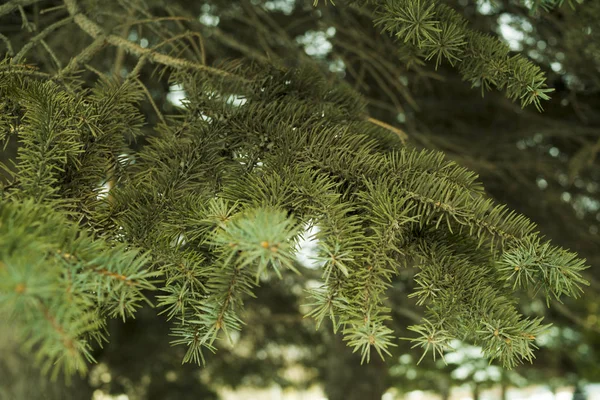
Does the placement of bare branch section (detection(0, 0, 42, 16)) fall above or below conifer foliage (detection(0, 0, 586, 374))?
below

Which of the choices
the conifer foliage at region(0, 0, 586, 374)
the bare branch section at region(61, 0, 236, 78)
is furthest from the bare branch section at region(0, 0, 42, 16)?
the conifer foliage at region(0, 0, 586, 374)

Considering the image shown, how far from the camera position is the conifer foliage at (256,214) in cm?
80

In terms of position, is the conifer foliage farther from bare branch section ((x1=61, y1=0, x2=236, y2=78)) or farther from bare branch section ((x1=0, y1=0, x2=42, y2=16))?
bare branch section ((x1=0, y1=0, x2=42, y2=16))

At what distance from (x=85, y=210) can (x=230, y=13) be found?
2106 mm

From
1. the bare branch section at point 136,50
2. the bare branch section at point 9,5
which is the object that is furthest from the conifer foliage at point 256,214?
the bare branch section at point 9,5

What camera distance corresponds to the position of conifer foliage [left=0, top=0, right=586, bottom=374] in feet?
2.62

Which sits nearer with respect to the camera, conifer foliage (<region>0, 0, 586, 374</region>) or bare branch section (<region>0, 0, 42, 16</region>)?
conifer foliage (<region>0, 0, 586, 374</region>)

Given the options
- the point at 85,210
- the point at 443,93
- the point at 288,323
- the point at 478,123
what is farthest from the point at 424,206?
the point at 288,323

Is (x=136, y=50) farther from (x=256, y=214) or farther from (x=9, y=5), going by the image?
(x=256, y=214)

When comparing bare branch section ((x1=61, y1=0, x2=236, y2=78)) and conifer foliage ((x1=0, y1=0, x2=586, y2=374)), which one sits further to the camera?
bare branch section ((x1=61, y1=0, x2=236, y2=78))

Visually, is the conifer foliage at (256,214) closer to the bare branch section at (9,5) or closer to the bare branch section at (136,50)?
the bare branch section at (136,50)

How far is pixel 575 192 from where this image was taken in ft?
12.2

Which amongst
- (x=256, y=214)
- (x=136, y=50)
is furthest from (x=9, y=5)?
(x=256, y=214)

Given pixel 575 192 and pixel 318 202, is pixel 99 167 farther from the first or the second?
pixel 575 192
